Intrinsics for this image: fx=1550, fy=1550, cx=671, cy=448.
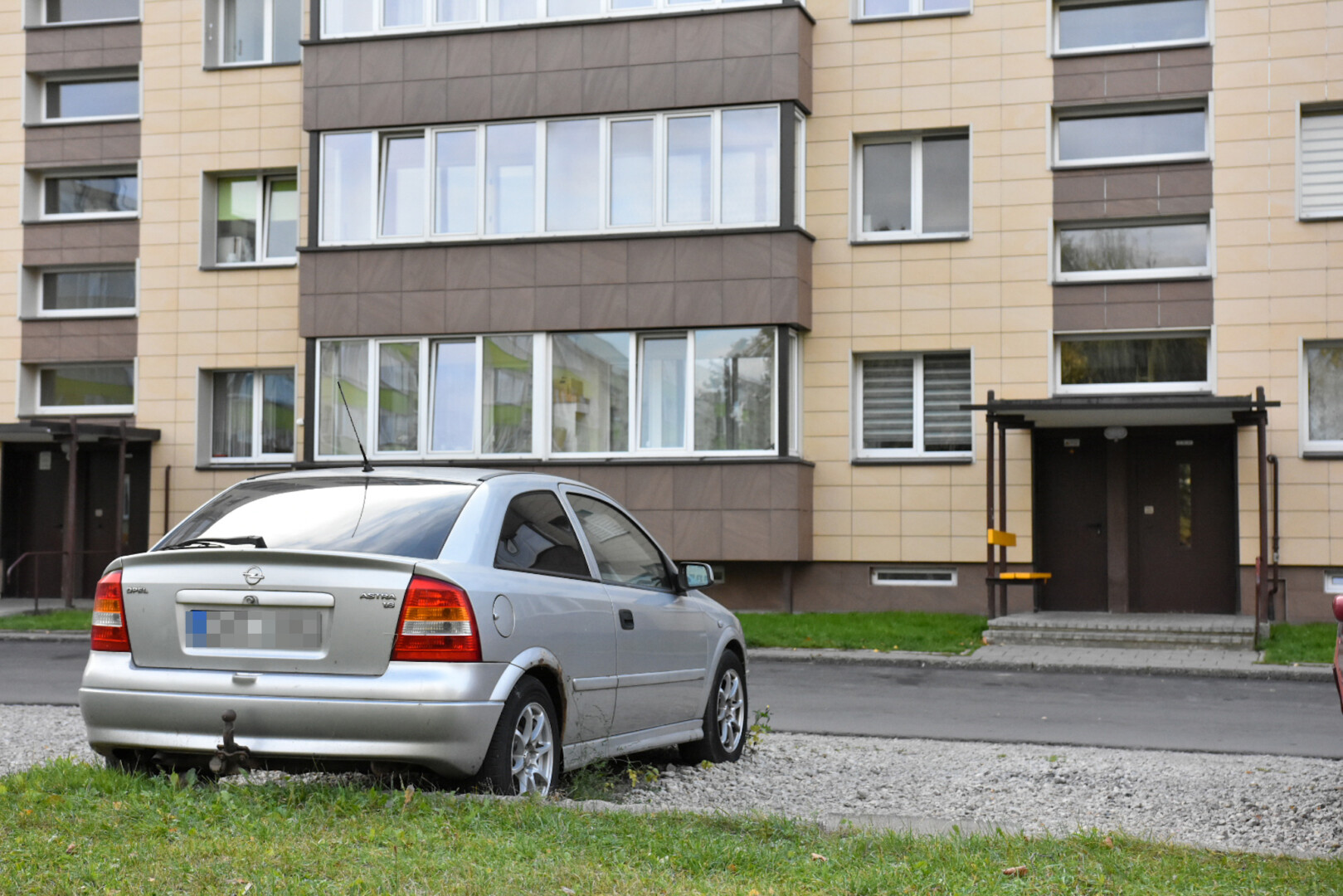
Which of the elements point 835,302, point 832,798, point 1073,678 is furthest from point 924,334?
point 832,798

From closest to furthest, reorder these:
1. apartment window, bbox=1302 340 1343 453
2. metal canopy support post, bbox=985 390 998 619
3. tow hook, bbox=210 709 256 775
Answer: tow hook, bbox=210 709 256 775, metal canopy support post, bbox=985 390 998 619, apartment window, bbox=1302 340 1343 453

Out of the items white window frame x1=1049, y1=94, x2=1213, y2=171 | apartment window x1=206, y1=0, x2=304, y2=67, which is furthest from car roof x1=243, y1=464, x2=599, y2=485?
apartment window x1=206, y1=0, x2=304, y2=67

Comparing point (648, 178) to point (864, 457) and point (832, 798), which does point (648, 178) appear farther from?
point (832, 798)

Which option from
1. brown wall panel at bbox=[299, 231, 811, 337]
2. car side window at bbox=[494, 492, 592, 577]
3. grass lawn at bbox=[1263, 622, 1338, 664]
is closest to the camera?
car side window at bbox=[494, 492, 592, 577]

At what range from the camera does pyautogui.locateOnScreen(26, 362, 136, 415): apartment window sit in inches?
1002

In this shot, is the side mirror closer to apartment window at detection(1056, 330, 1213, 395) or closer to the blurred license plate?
the blurred license plate

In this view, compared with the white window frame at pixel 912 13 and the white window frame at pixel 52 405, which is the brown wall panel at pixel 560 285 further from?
the white window frame at pixel 52 405

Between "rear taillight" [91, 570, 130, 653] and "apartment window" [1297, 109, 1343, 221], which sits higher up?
"apartment window" [1297, 109, 1343, 221]

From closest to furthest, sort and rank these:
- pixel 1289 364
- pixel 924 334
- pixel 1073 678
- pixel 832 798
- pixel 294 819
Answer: pixel 294 819, pixel 832 798, pixel 1073 678, pixel 1289 364, pixel 924 334

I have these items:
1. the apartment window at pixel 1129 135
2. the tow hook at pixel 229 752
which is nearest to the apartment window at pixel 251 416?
the apartment window at pixel 1129 135

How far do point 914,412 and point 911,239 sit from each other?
2.43 meters

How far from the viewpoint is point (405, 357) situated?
22.6m

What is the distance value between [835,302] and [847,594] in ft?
13.4

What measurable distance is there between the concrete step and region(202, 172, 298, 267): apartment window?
1308 centimetres
